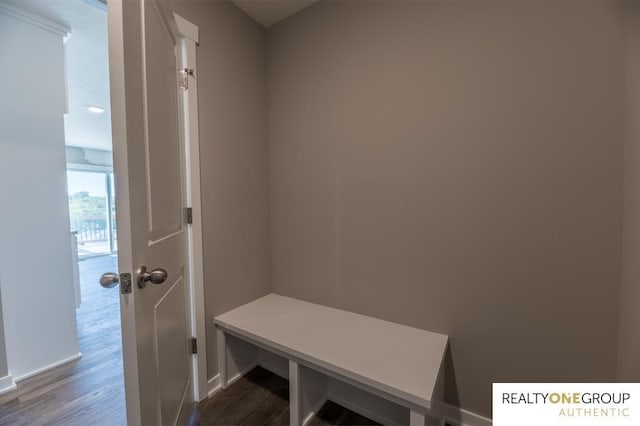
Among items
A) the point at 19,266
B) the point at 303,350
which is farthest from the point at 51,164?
the point at 303,350

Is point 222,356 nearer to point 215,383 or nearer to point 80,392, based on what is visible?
point 215,383

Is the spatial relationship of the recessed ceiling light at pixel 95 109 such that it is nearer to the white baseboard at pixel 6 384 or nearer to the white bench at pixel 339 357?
the white baseboard at pixel 6 384

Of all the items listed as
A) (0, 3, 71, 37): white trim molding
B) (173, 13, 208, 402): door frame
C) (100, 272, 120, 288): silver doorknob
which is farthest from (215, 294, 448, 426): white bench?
(0, 3, 71, 37): white trim molding

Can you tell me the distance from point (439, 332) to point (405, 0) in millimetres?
1799

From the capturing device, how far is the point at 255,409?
159cm

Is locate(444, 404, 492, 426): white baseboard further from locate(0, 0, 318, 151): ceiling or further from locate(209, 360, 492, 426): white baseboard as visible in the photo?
locate(0, 0, 318, 151): ceiling

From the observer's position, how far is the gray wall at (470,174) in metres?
1.11

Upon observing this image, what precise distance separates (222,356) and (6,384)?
1.37 meters

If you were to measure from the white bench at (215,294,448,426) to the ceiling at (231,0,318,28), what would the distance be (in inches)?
79.2

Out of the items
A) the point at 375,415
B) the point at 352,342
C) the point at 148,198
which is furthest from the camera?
the point at 375,415

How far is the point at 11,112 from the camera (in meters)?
1.77

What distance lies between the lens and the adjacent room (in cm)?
104

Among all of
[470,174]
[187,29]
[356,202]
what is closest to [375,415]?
[356,202]

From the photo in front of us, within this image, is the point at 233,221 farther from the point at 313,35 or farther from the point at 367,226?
the point at 313,35
